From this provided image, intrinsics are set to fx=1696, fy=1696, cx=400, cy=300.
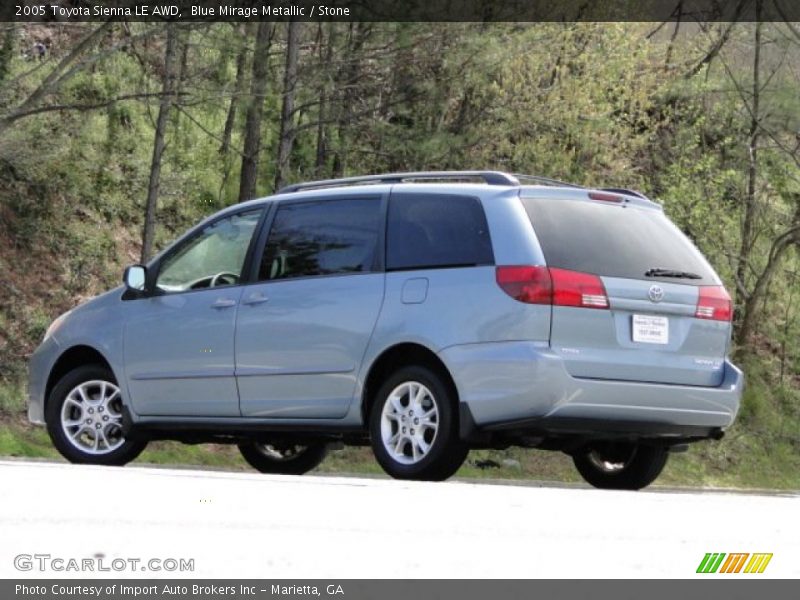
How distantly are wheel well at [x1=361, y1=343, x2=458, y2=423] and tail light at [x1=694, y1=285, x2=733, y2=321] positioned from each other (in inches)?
→ 65.1

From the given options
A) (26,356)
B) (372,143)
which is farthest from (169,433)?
(372,143)

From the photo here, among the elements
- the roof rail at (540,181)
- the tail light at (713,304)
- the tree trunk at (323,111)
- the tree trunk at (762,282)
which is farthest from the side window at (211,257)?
the tree trunk at (762,282)

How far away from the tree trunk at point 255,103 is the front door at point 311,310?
8.99 meters

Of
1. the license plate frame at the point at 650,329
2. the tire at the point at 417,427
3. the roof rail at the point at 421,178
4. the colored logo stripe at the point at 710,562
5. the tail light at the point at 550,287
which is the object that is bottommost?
the tire at the point at 417,427

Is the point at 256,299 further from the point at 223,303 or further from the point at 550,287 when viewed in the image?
the point at 550,287

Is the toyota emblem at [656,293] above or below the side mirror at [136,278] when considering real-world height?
above

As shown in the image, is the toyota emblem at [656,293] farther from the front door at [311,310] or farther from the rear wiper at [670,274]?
the front door at [311,310]

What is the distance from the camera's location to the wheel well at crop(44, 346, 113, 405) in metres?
12.5

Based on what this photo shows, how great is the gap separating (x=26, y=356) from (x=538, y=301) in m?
15.0

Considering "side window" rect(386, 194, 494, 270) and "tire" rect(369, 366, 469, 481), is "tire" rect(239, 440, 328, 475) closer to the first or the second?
"tire" rect(369, 366, 469, 481)

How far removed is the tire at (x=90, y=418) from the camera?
12.2m

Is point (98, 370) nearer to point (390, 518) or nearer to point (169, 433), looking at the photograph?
point (169, 433)

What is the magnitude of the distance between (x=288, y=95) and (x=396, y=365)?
12.3m

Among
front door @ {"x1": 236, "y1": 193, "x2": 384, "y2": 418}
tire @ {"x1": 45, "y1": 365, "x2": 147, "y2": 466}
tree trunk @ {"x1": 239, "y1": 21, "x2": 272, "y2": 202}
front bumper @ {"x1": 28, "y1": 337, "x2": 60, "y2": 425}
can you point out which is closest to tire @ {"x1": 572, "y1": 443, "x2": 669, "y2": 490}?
front door @ {"x1": 236, "y1": 193, "x2": 384, "y2": 418}
